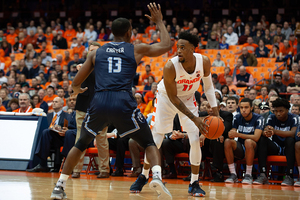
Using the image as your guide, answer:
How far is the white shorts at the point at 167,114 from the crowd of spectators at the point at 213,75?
6.90 ft

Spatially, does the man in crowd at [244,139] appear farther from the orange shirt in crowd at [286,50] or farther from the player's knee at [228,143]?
the orange shirt in crowd at [286,50]

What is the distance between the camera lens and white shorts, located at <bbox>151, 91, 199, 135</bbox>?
15.8 ft

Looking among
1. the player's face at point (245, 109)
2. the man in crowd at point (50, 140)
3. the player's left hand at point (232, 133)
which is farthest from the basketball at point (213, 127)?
the man in crowd at point (50, 140)

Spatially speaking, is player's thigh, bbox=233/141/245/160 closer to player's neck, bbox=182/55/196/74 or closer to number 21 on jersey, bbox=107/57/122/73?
player's neck, bbox=182/55/196/74

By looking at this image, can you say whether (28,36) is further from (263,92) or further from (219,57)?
(263,92)

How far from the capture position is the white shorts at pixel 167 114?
15.8ft

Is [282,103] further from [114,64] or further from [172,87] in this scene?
[114,64]

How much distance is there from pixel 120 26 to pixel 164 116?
1586 mm

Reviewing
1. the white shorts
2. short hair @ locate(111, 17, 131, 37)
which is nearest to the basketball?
the white shorts

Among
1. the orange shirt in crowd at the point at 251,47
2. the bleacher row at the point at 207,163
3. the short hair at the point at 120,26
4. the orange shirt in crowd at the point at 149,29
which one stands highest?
the orange shirt in crowd at the point at 149,29

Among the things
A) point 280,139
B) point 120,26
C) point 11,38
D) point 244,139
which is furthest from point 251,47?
point 11,38

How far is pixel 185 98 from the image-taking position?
4.85 metres

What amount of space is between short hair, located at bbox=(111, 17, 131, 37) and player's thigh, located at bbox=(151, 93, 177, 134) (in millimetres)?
1385

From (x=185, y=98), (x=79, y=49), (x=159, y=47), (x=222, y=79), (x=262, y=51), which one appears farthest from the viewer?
(x=79, y=49)
